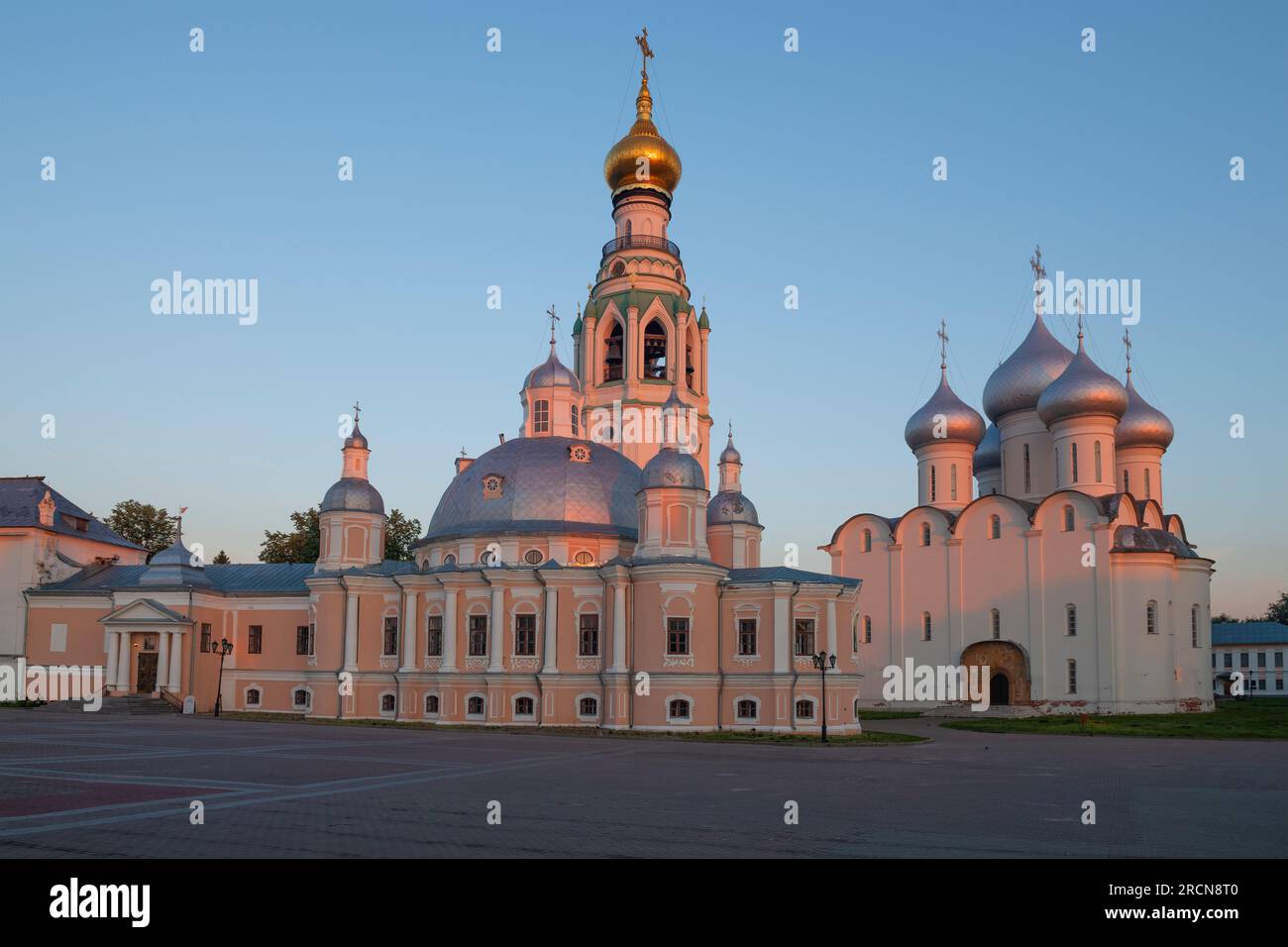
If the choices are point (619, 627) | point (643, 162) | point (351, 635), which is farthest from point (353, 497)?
point (643, 162)

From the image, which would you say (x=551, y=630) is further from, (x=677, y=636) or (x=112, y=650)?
(x=112, y=650)

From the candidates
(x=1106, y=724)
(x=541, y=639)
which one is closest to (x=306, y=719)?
(x=541, y=639)

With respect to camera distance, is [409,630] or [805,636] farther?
[409,630]

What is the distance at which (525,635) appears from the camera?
41625mm

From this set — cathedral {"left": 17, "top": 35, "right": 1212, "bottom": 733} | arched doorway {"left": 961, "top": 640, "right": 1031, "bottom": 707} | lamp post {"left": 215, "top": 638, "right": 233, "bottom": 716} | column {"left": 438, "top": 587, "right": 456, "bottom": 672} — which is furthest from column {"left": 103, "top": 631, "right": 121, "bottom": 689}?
arched doorway {"left": 961, "top": 640, "right": 1031, "bottom": 707}

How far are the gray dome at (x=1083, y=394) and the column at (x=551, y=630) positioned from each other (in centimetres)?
2703

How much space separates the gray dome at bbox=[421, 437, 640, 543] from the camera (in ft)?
145

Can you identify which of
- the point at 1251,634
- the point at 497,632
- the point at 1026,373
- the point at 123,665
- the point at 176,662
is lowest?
the point at 123,665

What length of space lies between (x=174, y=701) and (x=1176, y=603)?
4451cm

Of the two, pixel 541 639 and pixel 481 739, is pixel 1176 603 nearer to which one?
pixel 541 639

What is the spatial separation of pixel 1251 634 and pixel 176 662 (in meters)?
90.6

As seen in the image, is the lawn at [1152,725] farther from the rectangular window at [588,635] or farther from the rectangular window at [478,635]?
the rectangular window at [478,635]

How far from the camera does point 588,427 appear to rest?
5653 cm

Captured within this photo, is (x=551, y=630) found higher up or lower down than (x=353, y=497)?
lower down
